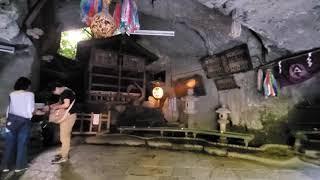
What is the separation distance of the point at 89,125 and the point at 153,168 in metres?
6.74

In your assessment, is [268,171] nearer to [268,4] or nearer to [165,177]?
[165,177]

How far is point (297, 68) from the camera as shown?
9.60 m

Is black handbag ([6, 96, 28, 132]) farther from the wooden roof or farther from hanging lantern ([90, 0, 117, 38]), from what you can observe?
the wooden roof

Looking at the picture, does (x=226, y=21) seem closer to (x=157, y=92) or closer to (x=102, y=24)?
(x=102, y=24)

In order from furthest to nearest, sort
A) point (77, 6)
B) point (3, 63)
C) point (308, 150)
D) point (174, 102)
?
point (174, 102)
point (77, 6)
point (3, 63)
point (308, 150)

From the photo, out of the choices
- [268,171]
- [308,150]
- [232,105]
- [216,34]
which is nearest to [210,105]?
[232,105]

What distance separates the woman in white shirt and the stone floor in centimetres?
53

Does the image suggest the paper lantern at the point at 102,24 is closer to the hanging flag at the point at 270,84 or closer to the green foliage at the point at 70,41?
the hanging flag at the point at 270,84

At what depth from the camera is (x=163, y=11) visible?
408 inches

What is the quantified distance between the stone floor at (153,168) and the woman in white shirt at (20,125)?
534 mm

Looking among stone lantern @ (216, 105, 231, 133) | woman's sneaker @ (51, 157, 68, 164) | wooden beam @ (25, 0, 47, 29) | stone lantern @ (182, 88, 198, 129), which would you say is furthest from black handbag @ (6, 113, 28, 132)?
stone lantern @ (182, 88, 198, 129)

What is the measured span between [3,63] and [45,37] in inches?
118

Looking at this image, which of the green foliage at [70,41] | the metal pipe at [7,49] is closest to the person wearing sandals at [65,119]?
the metal pipe at [7,49]

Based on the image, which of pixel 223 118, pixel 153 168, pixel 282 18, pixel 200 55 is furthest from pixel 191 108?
pixel 282 18
